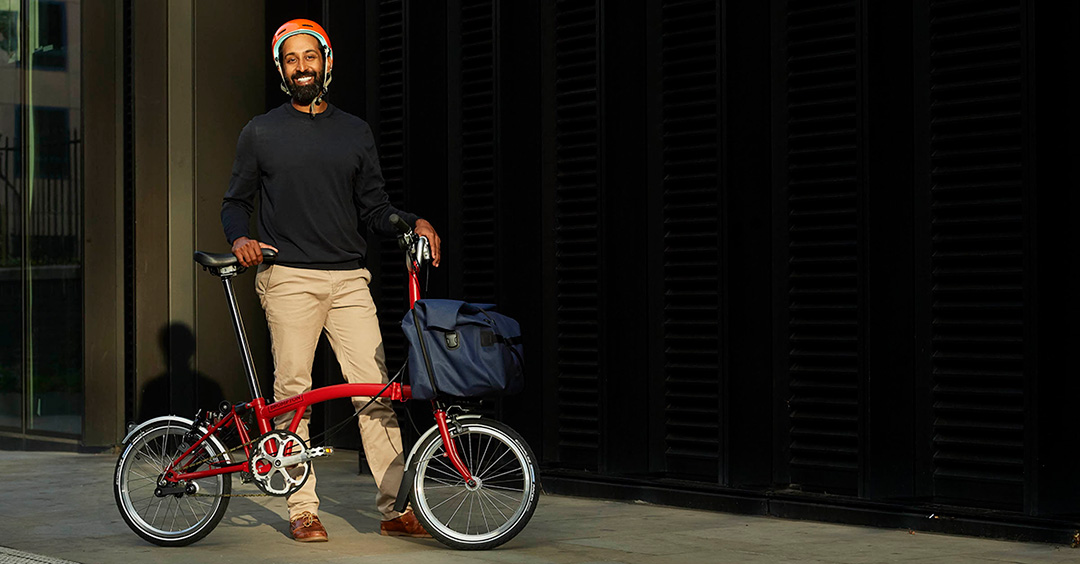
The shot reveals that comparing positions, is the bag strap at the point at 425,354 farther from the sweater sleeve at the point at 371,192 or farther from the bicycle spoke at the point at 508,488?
the sweater sleeve at the point at 371,192

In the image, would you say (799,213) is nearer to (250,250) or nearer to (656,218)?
(656,218)

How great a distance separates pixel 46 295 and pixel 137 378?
5.05 ft

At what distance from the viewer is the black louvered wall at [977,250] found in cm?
668

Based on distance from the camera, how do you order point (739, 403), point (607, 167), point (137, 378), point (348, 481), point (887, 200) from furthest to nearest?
point (137, 378)
point (348, 481)
point (607, 167)
point (739, 403)
point (887, 200)

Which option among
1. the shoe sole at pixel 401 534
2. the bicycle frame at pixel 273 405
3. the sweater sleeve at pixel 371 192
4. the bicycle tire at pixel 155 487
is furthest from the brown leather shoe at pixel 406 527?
the sweater sleeve at pixel 371 192

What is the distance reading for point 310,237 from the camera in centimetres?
673

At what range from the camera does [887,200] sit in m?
7.12

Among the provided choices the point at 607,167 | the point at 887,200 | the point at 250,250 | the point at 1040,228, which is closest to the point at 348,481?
the point at 607,167

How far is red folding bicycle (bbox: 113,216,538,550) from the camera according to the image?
6.36 meters

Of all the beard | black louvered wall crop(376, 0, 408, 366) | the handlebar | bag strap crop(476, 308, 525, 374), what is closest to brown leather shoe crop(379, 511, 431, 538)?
bag strap crop(476, 308, 525, 374)

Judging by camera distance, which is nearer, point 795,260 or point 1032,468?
point 1032,468

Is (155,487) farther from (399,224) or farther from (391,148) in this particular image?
(391,148)

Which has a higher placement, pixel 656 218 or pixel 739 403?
pixel 656 218

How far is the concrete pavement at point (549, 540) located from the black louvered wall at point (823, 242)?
0.44m
